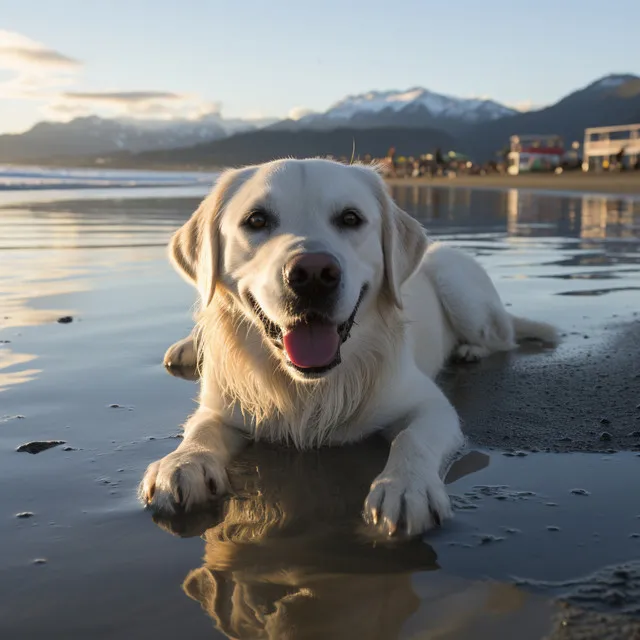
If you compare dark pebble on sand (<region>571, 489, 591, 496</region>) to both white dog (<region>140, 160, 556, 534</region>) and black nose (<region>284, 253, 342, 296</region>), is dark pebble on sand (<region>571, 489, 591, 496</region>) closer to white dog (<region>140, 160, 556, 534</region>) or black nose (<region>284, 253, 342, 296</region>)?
white dog (<region>140, 160, 556, 534</region>)

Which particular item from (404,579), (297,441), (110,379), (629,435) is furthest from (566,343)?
(404,579)

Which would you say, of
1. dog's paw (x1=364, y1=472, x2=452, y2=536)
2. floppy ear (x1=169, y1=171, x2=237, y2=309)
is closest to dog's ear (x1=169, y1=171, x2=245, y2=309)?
floppy ear (x1=169, y1=171, x2=237, y2=309)

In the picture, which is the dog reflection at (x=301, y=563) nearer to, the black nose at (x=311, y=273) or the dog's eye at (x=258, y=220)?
the black nose at (x=311, y=273)

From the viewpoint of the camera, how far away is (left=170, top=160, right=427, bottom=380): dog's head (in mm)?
3012

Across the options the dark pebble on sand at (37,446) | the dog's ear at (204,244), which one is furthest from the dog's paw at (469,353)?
the dark pebble on sand at (37,446)

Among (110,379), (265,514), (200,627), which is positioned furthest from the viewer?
(110,379)

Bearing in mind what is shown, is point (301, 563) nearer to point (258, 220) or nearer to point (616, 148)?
point (258, 220)

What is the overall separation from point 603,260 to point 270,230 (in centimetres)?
729

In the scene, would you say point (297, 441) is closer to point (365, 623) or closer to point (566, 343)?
point (365, 623)

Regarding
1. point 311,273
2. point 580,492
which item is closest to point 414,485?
point 580,492

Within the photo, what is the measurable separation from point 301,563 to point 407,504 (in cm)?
44

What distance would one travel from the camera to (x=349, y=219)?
3518 mm

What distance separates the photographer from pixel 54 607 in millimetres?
2064

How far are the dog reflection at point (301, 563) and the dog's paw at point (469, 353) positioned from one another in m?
2.30
